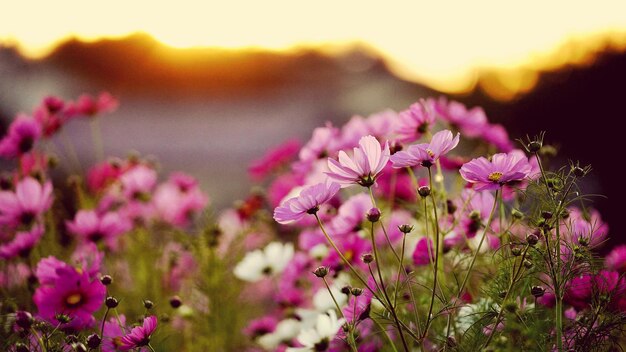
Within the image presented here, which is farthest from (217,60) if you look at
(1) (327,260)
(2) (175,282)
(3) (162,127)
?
(1) (327,260)

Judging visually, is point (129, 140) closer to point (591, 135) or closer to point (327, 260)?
point (591, 135)

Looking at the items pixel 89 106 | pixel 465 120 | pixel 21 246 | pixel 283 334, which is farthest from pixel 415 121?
pixel 89 106

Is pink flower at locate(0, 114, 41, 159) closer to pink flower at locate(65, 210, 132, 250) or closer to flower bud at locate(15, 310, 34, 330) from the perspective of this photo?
pink flower at locate(65, 210, 132, 250)

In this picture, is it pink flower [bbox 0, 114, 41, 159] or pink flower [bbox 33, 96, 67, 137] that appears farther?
pink flower [bbox 33, 96, 67, 137]

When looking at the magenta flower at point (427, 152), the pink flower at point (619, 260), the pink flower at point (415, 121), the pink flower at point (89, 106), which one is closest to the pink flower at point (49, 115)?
the pink flower at point (89, 106)

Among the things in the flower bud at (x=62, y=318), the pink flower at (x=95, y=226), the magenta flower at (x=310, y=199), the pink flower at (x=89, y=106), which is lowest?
the pink flower at (x=95, y=226)

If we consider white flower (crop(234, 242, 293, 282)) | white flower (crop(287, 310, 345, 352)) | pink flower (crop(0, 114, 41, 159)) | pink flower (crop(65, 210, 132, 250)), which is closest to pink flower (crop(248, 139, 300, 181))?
white flower (crop(234, 242, 293, 282))

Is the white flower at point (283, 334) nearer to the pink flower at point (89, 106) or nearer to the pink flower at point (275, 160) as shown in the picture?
the pink flower at point (275, 160)
